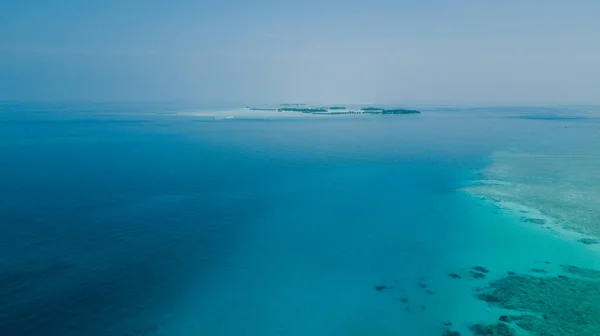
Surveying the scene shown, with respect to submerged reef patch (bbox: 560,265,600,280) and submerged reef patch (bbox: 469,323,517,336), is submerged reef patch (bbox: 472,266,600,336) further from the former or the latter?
submerged reef patch (bbox: 469,323,517,336)

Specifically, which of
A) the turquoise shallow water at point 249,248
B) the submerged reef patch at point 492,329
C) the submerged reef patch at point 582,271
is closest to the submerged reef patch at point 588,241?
the turquoise shallow water at point 249,248

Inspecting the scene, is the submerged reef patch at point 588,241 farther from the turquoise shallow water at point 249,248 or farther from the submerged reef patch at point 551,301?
the submerged reef patch at point 551,301

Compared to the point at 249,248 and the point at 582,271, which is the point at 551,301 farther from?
the point at 249,248

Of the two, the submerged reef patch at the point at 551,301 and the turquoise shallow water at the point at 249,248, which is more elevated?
the turquoise shallow water at the point at 249,248

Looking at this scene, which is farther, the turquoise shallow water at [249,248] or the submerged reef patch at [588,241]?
the submerged reef patch at [588,241]

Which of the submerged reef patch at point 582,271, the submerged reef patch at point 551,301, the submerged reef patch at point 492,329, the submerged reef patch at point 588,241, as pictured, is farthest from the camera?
the submerged reef patch at point 588,241

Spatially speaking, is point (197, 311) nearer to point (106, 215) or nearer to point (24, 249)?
point (24, 249)

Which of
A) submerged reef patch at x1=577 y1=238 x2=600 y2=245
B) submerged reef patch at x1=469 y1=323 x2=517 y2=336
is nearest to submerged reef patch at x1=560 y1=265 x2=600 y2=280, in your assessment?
submerged reef patch at x1=577 y1=238 x2=600 y2=245

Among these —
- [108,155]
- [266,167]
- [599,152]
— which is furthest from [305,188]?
[599,152]
